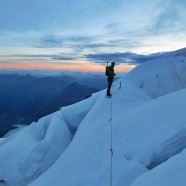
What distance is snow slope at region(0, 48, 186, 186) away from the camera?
1191cm

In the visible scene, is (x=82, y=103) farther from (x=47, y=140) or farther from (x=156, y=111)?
(x=156, y=111)

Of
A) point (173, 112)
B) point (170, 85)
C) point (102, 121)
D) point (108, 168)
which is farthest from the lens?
point (170, 85)

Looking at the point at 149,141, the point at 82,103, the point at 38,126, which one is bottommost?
the point at 38,126

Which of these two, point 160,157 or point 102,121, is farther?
point 102,121

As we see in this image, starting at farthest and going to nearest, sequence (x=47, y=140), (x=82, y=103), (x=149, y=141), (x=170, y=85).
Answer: (x=82, y=103) < (x=170, y=85) < (x=47, y=140) < (x=149, y=141)

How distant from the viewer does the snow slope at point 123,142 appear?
1191 centimetres

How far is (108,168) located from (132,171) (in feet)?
4.28

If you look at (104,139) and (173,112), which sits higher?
(173,112)

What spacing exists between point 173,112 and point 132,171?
5547 millimetres

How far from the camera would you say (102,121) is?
19.9m

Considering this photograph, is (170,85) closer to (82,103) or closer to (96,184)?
(82,103)

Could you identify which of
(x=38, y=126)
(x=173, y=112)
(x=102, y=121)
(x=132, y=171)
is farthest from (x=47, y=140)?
(x=132, y=171)

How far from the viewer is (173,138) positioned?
12.6 meters

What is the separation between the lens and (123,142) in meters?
14.8
